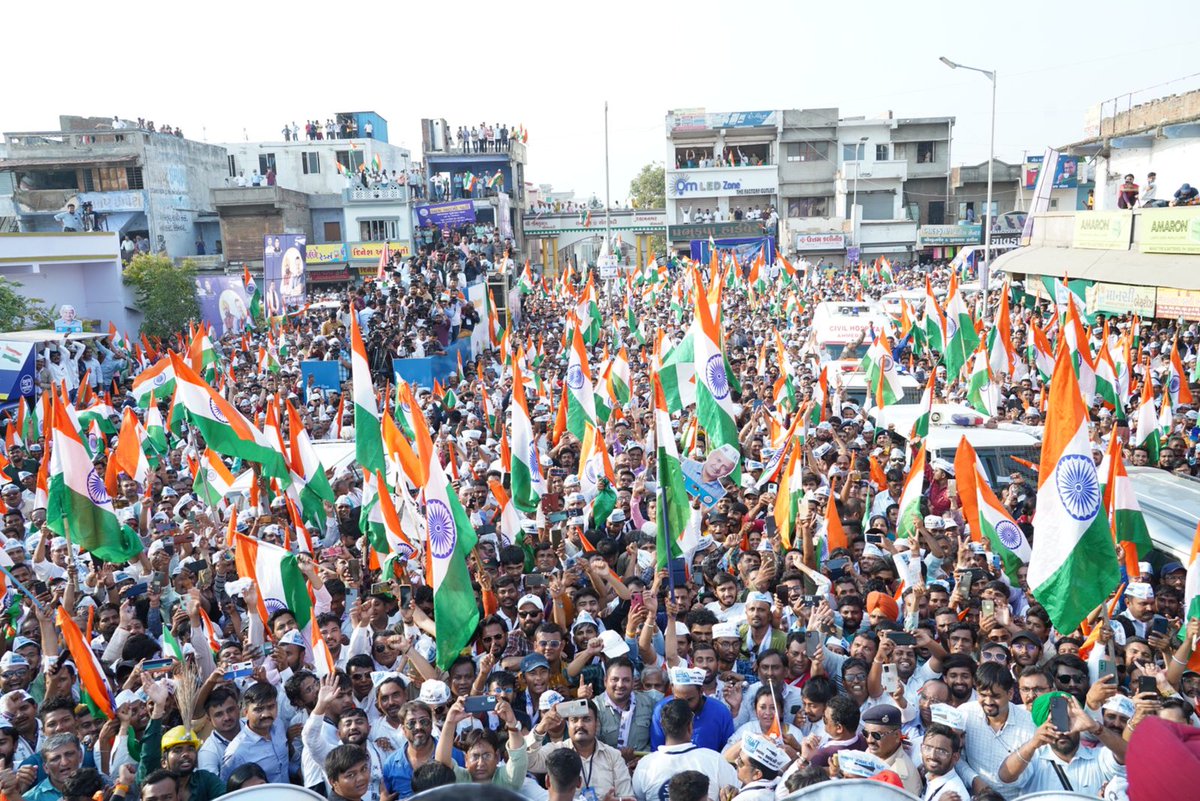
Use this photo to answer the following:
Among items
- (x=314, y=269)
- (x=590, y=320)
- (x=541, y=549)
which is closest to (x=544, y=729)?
(x=541, y=549)

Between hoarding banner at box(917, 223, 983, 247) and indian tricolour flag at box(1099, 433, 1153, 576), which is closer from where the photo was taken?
indian tricolour flag at box(1099, 433, 1153, 576)

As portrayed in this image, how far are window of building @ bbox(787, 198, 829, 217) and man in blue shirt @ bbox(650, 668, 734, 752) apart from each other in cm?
4941

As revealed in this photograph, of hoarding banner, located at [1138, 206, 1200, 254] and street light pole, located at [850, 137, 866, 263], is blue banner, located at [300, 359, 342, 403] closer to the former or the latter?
hoarding banner, located at [1138, 206, 1200, 254]

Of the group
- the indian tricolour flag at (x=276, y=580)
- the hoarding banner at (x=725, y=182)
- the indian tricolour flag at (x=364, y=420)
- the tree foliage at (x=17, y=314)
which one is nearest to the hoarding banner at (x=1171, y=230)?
the indian tricolour flag at (x=364, y=420)

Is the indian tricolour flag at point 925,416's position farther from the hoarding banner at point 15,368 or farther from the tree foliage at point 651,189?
the tree foliage at point 651,189

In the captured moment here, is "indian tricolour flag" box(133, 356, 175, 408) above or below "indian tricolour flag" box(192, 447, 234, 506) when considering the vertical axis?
above

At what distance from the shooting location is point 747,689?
5.49 meters

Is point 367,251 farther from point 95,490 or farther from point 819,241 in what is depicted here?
point 95,490

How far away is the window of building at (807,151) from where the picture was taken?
52250 millimetres

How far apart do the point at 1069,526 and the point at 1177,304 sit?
14.0 metres

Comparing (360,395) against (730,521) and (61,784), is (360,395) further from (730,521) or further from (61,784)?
(61,784)

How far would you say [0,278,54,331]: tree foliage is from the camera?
2470 cm

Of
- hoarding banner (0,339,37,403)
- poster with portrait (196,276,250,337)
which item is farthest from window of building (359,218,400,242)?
hoarding banner (0,339,37,403)

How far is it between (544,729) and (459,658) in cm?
129
